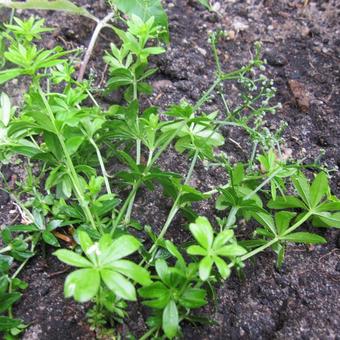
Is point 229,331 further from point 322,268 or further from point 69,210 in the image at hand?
point 69,210

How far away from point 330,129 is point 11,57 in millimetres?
1192

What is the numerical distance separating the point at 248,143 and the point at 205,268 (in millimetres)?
816

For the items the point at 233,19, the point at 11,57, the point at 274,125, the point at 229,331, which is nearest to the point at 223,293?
the point at 229,331

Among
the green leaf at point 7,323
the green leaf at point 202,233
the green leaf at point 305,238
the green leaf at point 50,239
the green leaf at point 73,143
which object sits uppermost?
the green leaf at point 202,233

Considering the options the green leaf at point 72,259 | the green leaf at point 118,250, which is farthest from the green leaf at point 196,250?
the green leaf at point 72,259

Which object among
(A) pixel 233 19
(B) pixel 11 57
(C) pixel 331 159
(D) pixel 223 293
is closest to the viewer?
(B) pixel 11 57

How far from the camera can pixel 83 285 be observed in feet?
3.34

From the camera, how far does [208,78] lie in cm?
197

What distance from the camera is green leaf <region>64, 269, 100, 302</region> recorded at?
1005mm

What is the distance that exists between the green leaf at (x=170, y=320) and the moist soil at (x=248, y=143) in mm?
144

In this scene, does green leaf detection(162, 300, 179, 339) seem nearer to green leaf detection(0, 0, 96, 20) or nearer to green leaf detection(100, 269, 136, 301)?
green leaf detection(100, 269, 136, 301)

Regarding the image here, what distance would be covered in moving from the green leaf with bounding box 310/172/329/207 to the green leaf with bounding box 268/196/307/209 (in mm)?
40

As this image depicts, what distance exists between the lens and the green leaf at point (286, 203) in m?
1.44

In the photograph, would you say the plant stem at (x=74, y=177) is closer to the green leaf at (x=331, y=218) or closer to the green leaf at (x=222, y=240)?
the green leaf at (x=222, y=240)
